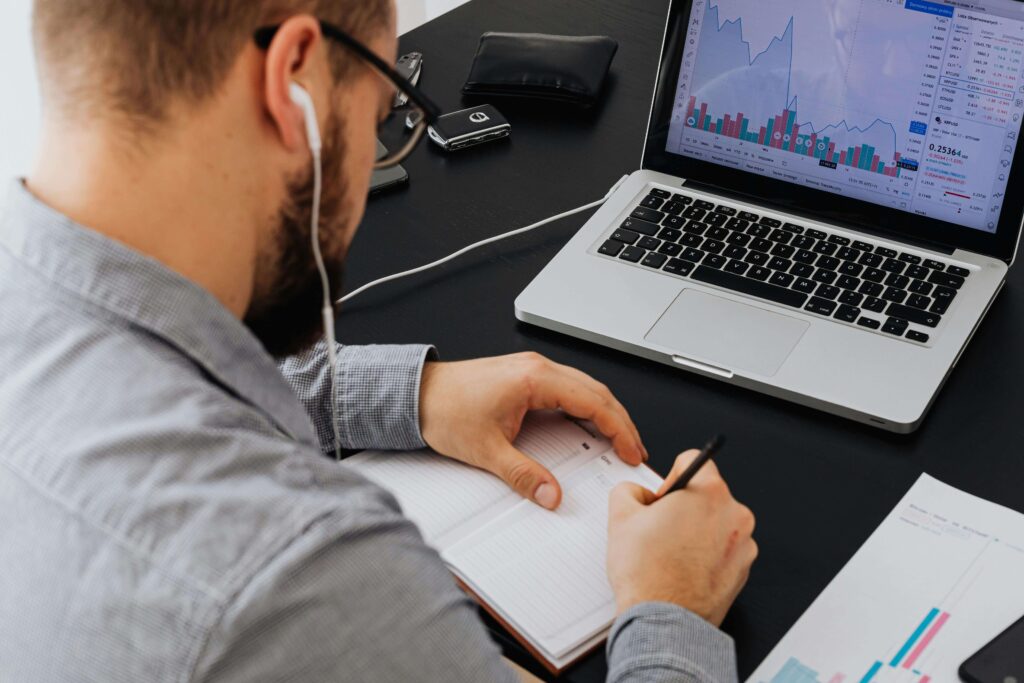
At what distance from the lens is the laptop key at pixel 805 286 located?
115 cm

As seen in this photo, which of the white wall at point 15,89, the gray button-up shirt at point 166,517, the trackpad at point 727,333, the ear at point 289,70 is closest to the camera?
the gray button-up shirt at point 166,517

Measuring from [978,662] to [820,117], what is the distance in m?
0.61

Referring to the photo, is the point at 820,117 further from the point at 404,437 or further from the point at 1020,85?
the point at 404,437

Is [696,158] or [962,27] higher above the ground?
[962,27]

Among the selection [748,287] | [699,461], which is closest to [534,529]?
[699,461]

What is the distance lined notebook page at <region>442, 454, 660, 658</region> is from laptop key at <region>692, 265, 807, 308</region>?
0.26 meters

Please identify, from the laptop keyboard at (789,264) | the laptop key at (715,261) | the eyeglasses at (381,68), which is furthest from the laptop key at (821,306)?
the eyeglasses at (381,68)

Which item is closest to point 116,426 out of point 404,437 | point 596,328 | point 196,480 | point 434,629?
point 196,480

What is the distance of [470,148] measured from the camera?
148cm

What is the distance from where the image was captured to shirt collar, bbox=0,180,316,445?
0.68m

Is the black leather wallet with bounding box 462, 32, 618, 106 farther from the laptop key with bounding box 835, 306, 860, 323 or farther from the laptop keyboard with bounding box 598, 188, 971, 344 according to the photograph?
the laptop key with bounding box 835, 306, 860, 323

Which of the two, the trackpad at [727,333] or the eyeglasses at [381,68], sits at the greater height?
the eyeglasses at [381,68]

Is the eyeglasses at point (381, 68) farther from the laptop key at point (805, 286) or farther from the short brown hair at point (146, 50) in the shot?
the laptop key at point (805, 286)

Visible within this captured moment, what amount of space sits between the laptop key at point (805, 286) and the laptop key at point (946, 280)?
114 mm
